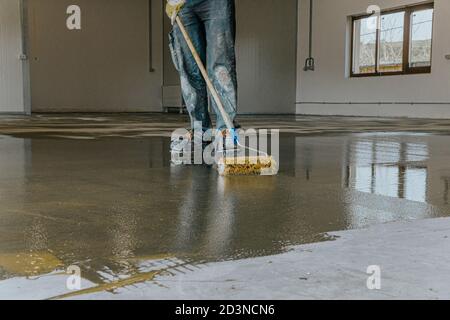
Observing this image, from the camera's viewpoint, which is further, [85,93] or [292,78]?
[85,93]

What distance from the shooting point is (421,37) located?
35.7ft

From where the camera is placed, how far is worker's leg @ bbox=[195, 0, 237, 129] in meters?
3.00

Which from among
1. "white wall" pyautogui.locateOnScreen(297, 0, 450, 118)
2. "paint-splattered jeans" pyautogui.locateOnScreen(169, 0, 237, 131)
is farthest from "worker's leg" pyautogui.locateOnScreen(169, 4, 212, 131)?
"white wall" pyautogui.locateOnScreen(297, 0, 450, 118)

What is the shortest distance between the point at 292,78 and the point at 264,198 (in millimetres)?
12587

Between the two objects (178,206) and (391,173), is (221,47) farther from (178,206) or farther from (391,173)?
(178,206)

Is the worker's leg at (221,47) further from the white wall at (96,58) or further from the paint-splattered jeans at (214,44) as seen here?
the white wall at (96,58)

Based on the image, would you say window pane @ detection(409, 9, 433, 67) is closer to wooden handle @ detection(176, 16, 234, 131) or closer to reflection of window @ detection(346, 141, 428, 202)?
reflection of window @ detection(346, 141, 428, 202)

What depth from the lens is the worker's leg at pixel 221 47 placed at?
300 cm

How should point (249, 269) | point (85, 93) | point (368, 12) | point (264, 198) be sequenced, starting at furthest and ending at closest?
point (85, 93)
point (368, 12)
point (264, 198)
point (249, 269)

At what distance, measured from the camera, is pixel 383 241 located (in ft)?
4.19

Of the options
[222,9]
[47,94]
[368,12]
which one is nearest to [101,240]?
[222,9]

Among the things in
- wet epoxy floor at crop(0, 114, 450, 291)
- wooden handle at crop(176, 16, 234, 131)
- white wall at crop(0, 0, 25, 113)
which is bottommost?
wet epoxy floor at crop(0, 114, 450, 291)
